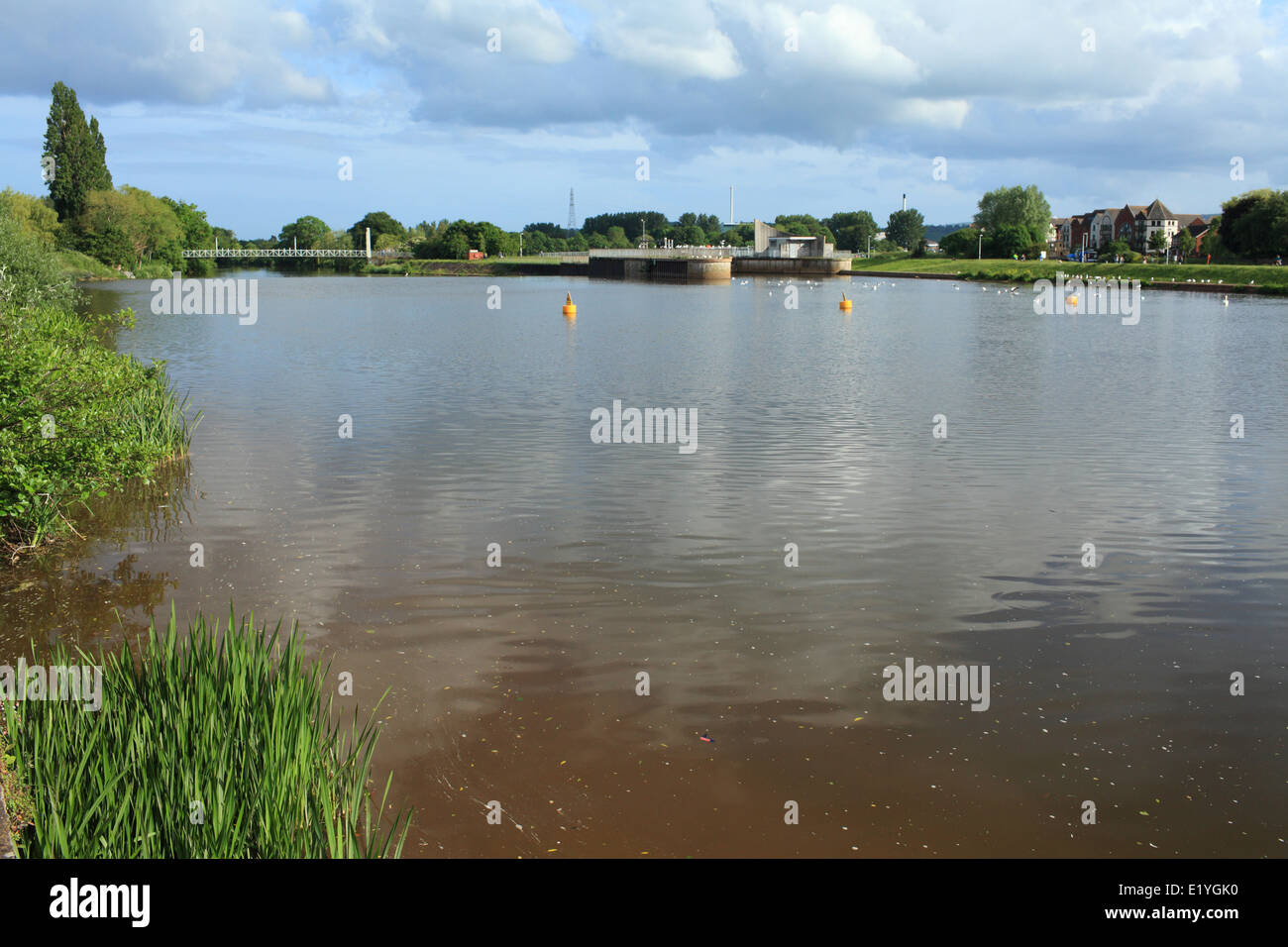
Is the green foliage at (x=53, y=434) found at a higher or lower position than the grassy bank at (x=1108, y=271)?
lower

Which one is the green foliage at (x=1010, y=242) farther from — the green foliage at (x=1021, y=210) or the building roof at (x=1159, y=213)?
the building roof at (x=1159, y=213)

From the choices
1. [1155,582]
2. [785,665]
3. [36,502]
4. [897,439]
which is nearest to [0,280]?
[36,502]

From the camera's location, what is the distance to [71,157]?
10400 centimetres

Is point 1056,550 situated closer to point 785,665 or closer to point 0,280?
point 785,665

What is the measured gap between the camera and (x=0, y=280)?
76.3ft

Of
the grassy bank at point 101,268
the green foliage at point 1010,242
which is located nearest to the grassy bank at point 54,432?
the grassy bank at point 101,268

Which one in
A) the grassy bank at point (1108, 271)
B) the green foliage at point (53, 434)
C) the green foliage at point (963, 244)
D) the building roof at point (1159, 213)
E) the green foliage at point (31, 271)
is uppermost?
the building roof at point (1159, 213)

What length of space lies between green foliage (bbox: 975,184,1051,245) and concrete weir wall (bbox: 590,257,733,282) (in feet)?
149

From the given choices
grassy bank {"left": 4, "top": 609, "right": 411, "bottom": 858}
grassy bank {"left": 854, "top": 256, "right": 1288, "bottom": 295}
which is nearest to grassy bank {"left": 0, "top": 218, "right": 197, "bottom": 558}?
grassy bank {"left": 4, "top": 609, "right": 411, "bottom": 858}

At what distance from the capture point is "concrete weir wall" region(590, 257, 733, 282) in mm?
140875

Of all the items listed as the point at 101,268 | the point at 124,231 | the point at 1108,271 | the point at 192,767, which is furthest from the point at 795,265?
the point at 192,767

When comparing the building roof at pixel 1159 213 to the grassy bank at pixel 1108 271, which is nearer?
the grassy bank at pixel 1108 271

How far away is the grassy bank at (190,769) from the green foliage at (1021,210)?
535ft

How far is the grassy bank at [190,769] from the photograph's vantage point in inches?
203
